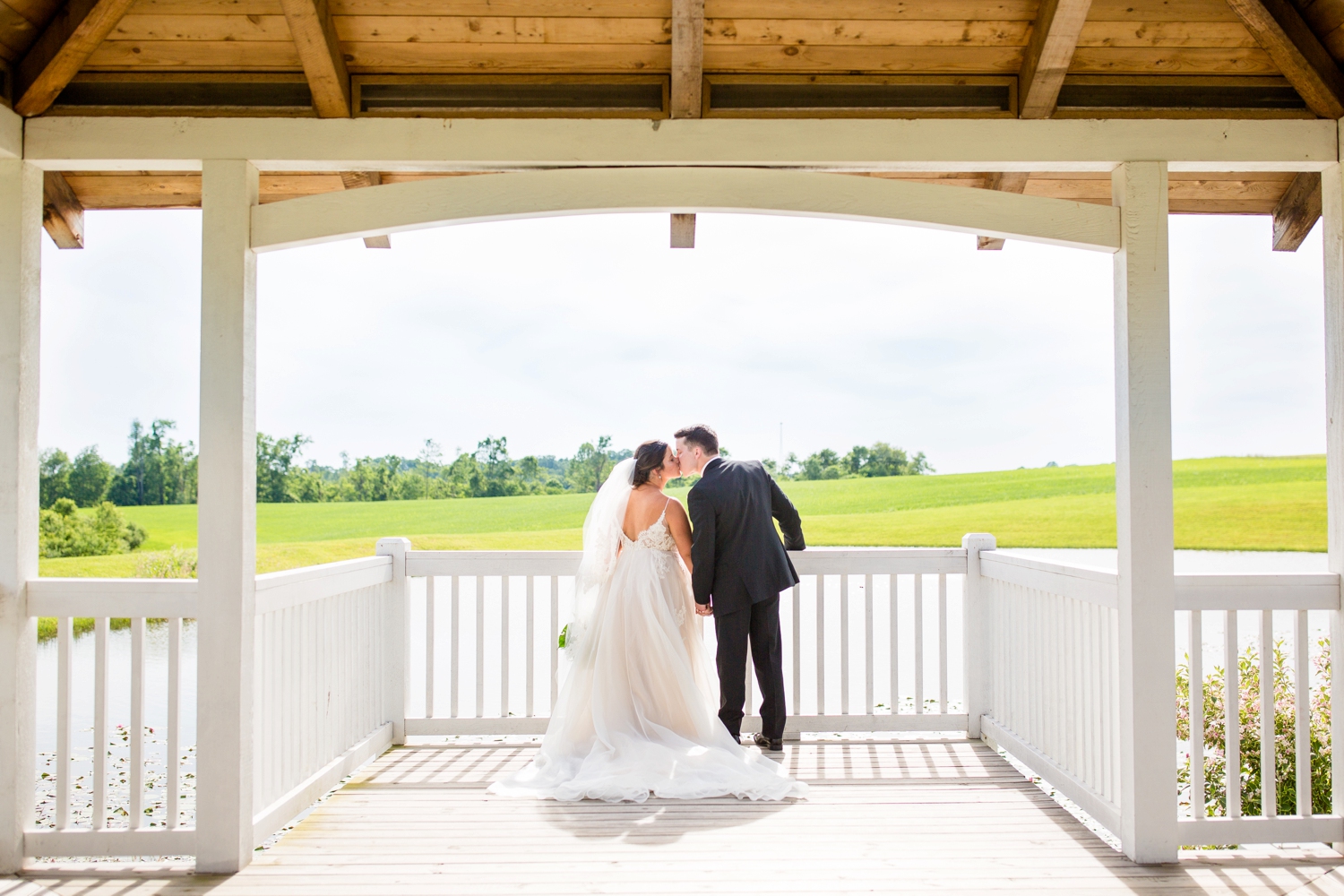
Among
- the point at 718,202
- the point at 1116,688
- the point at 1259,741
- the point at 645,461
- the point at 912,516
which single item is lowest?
the point at 1259,741

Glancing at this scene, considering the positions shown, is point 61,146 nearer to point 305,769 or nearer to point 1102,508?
point 305,769

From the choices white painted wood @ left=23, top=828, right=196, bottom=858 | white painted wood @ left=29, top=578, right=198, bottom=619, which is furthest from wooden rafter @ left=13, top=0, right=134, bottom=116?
white painted wood @ left=23, top=828, right=196, bottom=858

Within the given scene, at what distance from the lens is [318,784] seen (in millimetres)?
3797

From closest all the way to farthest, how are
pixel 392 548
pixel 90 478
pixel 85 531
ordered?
pixel 392 548, pixel 85 531, pixel 90 478

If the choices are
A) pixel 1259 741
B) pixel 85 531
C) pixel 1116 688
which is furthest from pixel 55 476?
pixel 1116 688

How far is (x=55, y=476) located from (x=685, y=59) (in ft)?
64.9

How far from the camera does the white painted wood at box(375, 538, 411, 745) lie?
4.71 metres

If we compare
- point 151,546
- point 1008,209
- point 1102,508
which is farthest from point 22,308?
point 1102,508

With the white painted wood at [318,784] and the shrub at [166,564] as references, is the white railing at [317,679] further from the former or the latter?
the shrub at [166,564]

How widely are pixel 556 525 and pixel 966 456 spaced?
16234mm

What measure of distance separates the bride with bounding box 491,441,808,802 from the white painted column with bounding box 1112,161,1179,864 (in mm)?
1335

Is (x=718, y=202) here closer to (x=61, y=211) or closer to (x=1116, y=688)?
(x=1116, y=688)

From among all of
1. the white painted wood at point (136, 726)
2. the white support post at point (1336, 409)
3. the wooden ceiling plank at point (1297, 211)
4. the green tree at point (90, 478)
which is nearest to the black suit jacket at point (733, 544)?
the white support post at point (1336, 409)

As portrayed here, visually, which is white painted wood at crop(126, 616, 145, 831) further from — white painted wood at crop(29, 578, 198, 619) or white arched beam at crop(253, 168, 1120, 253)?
white arched beam at crop(253, 168, 1120, 253)
